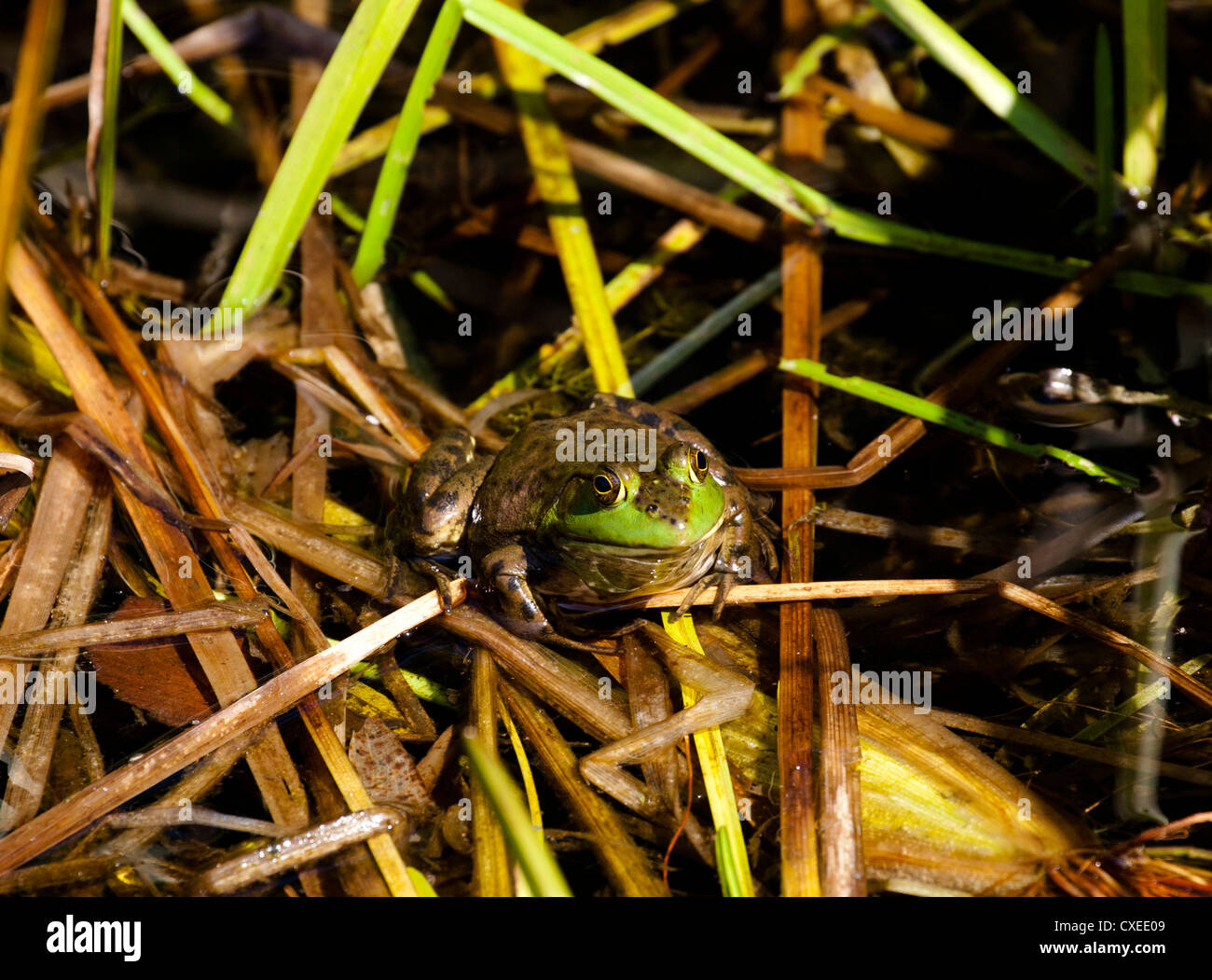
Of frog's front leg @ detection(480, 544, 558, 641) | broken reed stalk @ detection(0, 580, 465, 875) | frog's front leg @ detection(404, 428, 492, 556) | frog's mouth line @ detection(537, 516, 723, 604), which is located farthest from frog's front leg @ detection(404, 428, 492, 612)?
frog's mouth line @ detection(537, 516, 723, 604)

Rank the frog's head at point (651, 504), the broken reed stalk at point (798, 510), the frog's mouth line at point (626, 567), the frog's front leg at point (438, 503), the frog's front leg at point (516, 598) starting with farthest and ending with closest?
the frog's front leg at point (438, 503), the frog's front leg at point (516, 598), the frog's mouth line at point (626, 567), the frog's head at point (651, 504), the broken reed stalk at point (798, 510)

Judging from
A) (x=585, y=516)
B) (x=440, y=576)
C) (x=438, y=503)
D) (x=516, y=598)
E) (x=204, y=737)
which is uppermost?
(x=438, y=503)

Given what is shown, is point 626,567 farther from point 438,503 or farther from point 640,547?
point 438,503

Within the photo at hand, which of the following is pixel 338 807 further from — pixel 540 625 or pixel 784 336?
pixel 784 336

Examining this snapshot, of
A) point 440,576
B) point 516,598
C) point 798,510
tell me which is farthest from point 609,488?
point 798,510

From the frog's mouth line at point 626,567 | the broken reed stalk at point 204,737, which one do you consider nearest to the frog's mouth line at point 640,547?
the frog's mouth line at point 626,567

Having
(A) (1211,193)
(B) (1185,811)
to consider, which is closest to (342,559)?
(B) (1185,811)

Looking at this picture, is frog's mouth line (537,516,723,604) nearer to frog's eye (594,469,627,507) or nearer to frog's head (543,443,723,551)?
frog's head (543,443,723,551)

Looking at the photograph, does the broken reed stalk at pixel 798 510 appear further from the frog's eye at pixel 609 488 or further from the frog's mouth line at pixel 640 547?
the frog's eye at pixel 609 488
